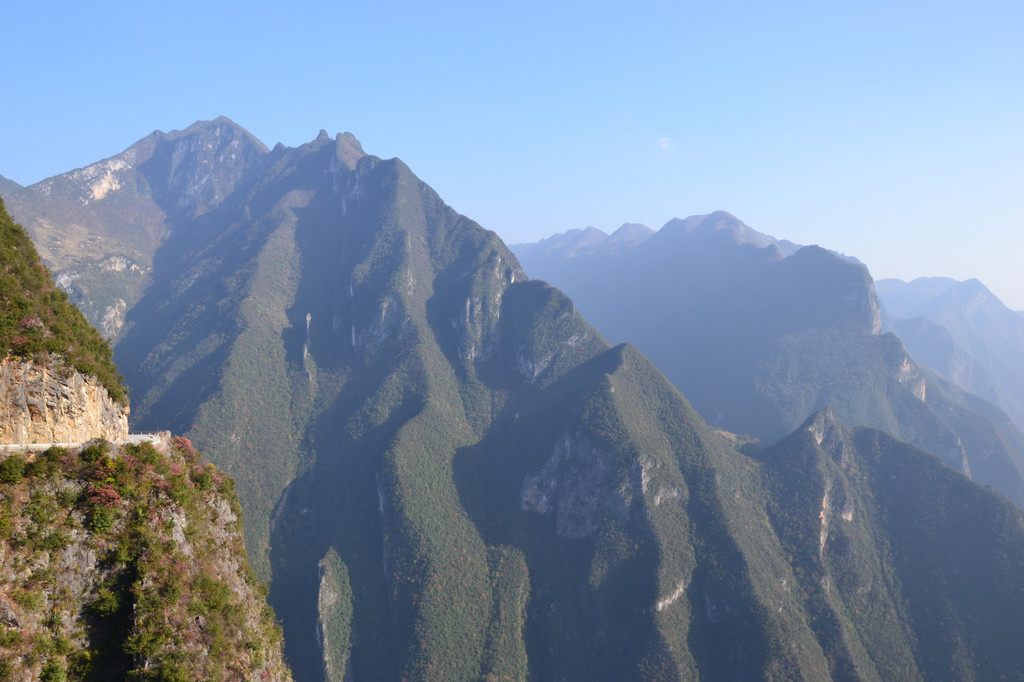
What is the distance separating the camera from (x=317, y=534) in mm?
100812

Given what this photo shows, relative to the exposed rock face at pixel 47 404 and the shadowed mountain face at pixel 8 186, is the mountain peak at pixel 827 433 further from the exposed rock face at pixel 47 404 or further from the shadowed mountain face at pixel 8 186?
the shadowed mountain face at pixel 8 186

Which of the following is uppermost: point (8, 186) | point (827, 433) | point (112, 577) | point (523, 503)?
point (8, 186)

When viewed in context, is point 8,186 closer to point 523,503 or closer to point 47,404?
point 523,503

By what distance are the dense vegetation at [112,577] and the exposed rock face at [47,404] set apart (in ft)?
8.65

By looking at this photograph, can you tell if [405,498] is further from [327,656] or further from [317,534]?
[327,656]

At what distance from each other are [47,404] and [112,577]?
27.7 ft

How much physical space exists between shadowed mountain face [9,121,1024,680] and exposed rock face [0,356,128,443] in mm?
72968

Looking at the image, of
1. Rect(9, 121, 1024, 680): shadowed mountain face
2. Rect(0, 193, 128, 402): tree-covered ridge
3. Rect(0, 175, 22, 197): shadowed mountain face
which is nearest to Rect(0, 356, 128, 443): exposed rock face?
Rect(0, 193, 128, 402): tree-covered ridge

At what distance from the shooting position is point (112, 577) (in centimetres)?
2094

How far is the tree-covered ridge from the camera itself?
77.6ft

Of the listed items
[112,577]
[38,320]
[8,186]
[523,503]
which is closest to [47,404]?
[38,320]

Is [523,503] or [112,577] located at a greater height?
[112,577]

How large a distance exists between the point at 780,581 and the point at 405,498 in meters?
69.7

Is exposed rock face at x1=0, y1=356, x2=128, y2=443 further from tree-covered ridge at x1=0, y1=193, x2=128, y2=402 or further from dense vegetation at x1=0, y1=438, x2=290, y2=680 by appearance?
dense vegetation at x1=0, y1=438, x2=290, y2=680
